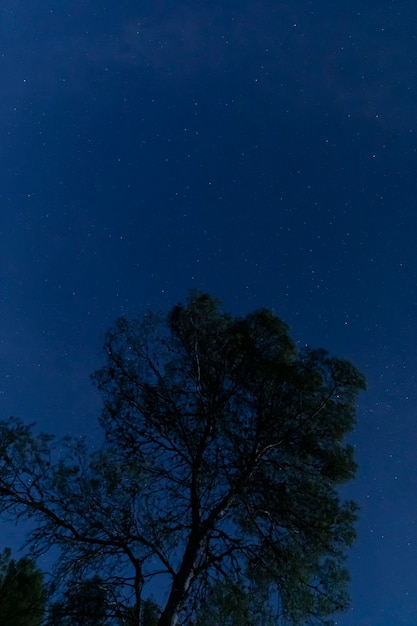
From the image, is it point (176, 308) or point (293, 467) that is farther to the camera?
point (176, 308)

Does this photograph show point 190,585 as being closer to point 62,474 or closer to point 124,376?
point 62,474

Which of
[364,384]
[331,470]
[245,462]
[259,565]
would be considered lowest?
[259,565]

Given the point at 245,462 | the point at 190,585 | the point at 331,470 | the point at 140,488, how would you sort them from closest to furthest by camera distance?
the point at 190,585 < the point at 140,488 < the point at 245,462 < the point at 331,470

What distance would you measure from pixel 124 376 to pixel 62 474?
2551mm

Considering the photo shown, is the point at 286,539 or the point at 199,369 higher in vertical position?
the point at 199,369

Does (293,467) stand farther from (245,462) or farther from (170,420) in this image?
(170,420)

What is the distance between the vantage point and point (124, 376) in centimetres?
1083

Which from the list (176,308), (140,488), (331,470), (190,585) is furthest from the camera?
(176,308)

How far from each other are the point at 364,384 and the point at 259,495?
326 cm

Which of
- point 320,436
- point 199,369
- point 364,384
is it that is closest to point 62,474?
point 199,369

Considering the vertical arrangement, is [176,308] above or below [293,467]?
above

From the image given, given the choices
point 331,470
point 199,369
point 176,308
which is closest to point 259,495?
point 331,470

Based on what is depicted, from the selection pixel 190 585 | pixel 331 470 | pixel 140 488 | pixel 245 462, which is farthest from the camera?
pixel 331 470

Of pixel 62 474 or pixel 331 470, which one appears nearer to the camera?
pixel 62 474
